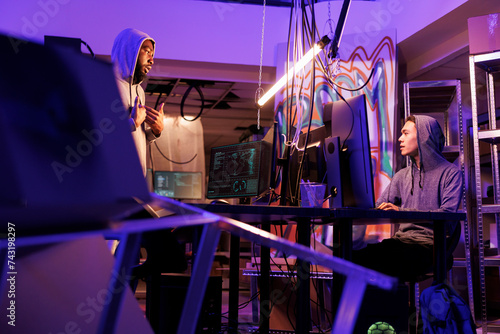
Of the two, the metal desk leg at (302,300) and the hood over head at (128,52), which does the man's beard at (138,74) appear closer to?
the hood over head at (128,52)

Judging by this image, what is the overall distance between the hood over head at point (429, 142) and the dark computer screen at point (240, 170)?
0.95m

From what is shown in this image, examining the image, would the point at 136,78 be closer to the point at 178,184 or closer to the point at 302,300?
the point at 302,300

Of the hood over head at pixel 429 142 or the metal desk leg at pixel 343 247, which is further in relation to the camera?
the hood over head at pixel 429 142

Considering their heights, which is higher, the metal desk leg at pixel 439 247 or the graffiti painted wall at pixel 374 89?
the graffiti painted wall at pixel 374 89

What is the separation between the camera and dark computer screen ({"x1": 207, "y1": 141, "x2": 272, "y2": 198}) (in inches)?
95.7

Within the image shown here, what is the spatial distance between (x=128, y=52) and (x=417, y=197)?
1.73 m

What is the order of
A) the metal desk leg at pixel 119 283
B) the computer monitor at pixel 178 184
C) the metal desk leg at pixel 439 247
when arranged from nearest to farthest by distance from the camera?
the metal desk leg at pixel 119 283 < the metal desk leg at pixel 439 247 < the computer monitor at pixel 178 184

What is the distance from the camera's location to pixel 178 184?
5.89 metres

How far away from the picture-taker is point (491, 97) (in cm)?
374

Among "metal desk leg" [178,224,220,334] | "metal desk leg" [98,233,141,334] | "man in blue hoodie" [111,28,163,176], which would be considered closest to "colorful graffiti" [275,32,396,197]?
"man in blue hoodie" [111,28,163,176]

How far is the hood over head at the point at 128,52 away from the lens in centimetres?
240

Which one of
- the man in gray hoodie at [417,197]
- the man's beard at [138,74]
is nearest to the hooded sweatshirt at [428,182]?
the man in gray hoodie at [417,197]

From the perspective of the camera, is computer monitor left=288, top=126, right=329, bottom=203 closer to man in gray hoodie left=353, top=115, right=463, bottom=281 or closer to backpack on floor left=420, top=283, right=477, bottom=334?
man in gray hoodie left=353, top=115, right=463, bottom=281

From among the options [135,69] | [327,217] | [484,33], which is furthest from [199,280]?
[484,33]
